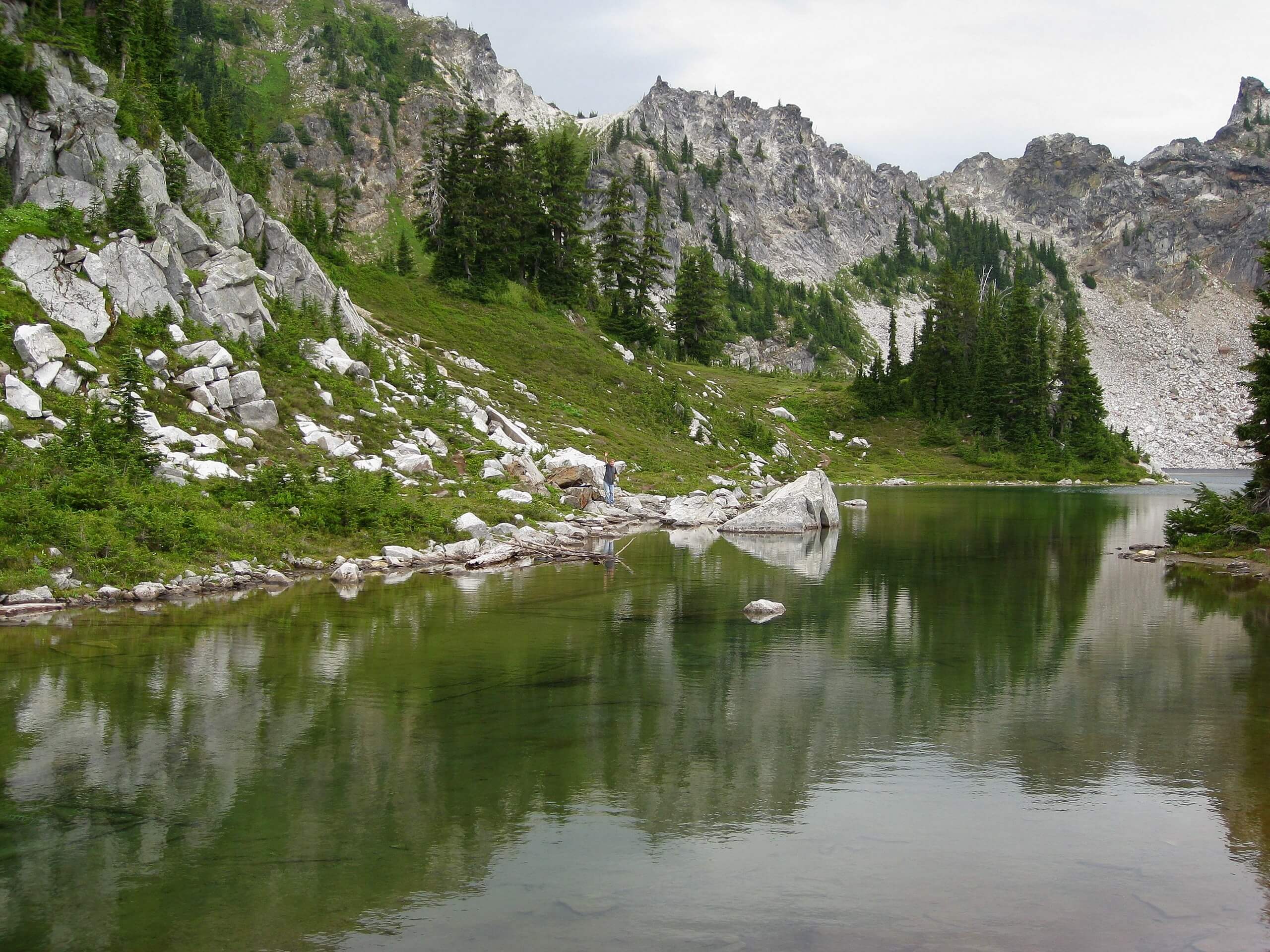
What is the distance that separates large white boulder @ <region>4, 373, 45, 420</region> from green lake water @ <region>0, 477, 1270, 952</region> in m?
9.56

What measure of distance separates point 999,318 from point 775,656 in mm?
111964

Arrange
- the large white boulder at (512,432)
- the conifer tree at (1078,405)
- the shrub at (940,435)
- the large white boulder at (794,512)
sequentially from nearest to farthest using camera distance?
the large white boulder at (512,432), the large white boulder at (794,512), the shrub at (940,435), the conifer tree at (1078,405)

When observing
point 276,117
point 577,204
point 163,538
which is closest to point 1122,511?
point 577,204

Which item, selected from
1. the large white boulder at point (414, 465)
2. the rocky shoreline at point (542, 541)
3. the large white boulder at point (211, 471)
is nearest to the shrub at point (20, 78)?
the large white boulder at point (211, 471)

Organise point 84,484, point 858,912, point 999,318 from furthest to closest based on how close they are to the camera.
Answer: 1. point 999,318
2. point 84,484
3. point 858,912

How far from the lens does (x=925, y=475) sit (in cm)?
9725

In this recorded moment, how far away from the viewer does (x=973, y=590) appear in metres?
28.2

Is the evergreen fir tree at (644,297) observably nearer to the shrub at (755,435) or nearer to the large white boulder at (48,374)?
the shrub at (755,435)

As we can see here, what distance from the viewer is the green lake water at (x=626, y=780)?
27.8ft

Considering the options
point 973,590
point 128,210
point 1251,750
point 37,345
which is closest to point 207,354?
point 37,345

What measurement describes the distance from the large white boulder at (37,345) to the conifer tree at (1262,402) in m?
42.1

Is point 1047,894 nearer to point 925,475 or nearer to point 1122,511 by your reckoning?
point 1122,511

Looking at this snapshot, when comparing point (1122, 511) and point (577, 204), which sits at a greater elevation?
point (577, 204)

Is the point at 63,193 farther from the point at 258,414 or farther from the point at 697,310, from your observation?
the point at 697,310
